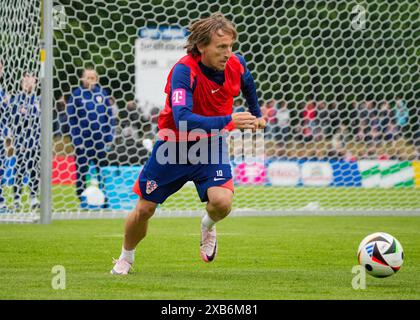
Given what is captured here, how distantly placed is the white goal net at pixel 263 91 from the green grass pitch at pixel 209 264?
175 cm

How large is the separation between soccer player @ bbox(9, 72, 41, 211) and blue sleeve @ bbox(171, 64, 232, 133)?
5583 millimetres

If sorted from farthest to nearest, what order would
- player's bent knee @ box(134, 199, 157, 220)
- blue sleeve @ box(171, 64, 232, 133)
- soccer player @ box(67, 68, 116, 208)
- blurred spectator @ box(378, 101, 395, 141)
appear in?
blurred spectator @ box(378, 101, 395, 141)
soccer player @ box(67, 68, 116, 208)
player's bent knee @ box(134, 199, 157, 220)
blue sleeve @ box(171, 64, 232, 133)

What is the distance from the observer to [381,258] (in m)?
6.52

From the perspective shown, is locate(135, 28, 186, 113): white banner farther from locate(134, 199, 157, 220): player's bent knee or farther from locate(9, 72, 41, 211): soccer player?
locate(134, 199, 157, 220): player's bent knee

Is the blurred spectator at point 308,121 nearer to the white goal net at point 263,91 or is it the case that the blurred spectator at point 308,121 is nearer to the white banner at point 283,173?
the white goal net at point 263,91

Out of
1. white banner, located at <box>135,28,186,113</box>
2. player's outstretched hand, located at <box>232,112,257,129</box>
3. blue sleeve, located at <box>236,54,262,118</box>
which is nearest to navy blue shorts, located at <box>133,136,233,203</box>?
blue sleeve, located at <box>236,54,262,118</box>

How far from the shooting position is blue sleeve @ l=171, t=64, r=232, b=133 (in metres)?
6.64

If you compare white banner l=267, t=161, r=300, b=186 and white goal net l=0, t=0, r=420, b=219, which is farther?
white banner l=267, t=161, r=300, b=186

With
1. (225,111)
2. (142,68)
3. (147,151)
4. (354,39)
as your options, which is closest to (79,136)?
(147,151)

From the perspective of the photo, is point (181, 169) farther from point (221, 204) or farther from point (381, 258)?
point (381, 258)

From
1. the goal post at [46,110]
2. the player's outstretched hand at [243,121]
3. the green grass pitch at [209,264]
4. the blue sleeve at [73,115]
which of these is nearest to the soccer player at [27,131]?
the goal post at [46,110]

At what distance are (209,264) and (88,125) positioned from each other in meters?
6.54

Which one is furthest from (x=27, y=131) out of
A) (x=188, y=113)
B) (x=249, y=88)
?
(x=188, y=113)

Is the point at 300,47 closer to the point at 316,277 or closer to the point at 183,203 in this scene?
the point at 183,203
